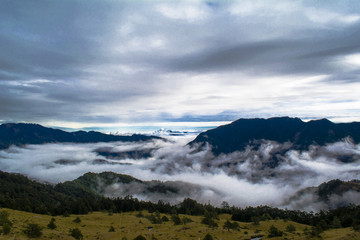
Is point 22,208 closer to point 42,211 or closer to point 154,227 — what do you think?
point 42,211

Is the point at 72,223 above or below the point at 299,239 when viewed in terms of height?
below

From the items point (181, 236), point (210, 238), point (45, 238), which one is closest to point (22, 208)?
point (45, 238)

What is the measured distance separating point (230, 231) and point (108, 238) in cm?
6069

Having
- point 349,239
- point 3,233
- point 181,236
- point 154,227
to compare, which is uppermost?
point 3,233

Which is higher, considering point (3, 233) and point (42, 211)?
point (3, 233)

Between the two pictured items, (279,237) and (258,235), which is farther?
(258,235)

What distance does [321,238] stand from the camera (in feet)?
307

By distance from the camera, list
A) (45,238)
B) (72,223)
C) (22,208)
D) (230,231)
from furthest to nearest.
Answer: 1. (22,208)
2. (72,223)
3. (230,231)
4. (45,238)

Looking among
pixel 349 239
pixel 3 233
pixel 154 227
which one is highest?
pixel 3 233

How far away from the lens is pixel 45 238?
3413 inches

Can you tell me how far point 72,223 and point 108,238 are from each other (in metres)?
46.4

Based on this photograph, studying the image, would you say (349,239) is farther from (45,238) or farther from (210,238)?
(45,238)

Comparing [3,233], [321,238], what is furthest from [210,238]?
[3,233]

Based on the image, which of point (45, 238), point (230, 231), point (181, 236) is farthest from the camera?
point (230, 231)
